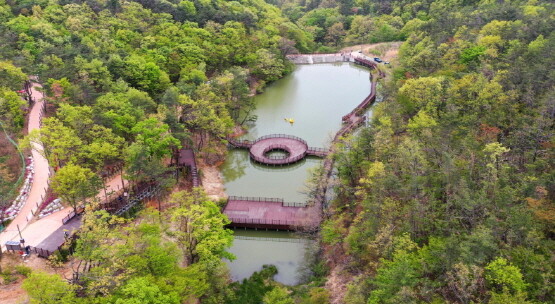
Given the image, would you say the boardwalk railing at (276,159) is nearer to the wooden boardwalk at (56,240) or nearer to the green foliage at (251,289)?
the green foliage at (251,289)

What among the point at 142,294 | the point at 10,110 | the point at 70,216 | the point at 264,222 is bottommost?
the point at 264,222

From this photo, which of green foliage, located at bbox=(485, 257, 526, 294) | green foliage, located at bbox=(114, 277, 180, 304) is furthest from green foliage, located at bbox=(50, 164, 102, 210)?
green foliage, located at bbox=(485, 257, 526, 294)

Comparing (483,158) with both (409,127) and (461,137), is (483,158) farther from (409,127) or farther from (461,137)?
(409,127)

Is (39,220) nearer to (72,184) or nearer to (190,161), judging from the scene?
(72,184)

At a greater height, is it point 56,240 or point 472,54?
point 472,54

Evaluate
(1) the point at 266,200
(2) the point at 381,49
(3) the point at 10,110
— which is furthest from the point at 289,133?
(2) the point at 381,49

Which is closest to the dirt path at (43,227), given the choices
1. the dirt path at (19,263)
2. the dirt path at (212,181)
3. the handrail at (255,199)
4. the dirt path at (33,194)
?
the dirt path at (33,194)
